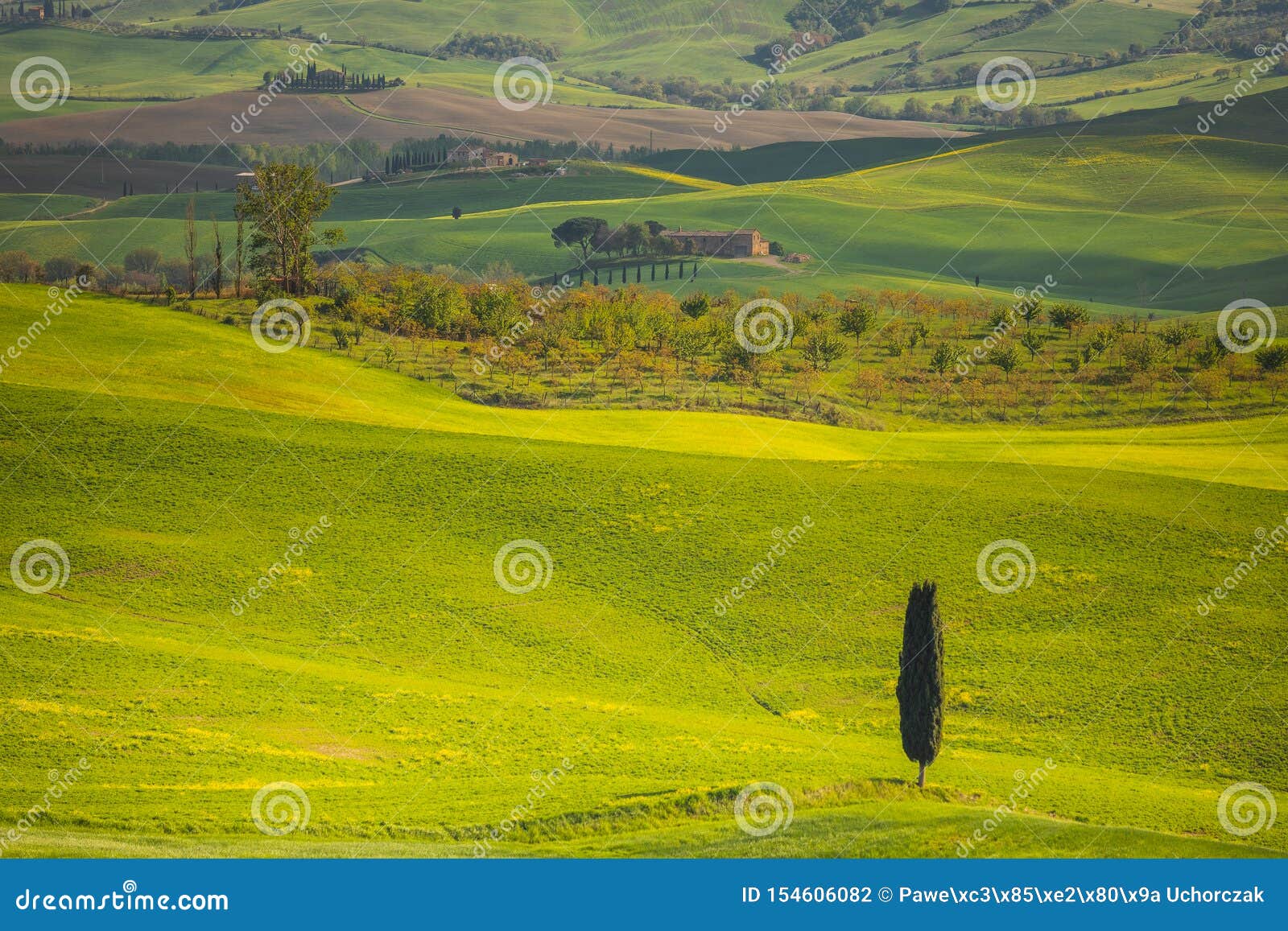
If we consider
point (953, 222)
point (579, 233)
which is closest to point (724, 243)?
point (579, 233)

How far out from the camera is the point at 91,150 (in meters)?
176

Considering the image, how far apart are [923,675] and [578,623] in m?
18.5

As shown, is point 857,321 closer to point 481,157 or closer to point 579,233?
point 579,233

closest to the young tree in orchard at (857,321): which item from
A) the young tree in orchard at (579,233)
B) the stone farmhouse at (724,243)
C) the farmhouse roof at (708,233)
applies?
the stone farmhouse at (724,243)

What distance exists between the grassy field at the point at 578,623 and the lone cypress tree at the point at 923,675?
1688mm

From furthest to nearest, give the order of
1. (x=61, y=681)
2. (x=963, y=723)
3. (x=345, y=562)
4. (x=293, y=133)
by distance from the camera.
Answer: (x=293, y=133), (x=345, y=562), (x=963, y=723), (x=61, y=681)

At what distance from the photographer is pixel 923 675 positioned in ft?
146

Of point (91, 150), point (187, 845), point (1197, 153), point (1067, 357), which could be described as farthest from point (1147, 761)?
point (91, 150)

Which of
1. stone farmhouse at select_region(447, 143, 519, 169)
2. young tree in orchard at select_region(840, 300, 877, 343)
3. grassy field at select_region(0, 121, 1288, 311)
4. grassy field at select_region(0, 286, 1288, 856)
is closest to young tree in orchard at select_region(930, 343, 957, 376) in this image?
young tree in orchard at select_region(840, 300, 877, 343)

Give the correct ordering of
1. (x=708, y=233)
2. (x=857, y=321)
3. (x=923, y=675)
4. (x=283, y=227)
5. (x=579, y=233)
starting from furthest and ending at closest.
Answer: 1. (x=708, y=233)
2. (x=579, y=233)
3. (x=857, y=321)
4. (x=283, y=227)
5. (x=923, y=675)

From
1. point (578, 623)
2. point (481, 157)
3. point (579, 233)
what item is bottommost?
point (578, 623)

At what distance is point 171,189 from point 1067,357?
11682cm

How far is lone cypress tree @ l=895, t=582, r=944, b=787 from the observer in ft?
145

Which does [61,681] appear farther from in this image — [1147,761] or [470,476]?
[1147,761]
